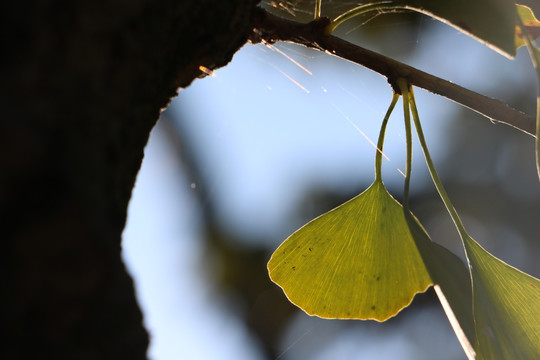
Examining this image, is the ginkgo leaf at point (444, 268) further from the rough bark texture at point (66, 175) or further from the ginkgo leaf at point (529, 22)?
the rough bark texture at point (66, 175)

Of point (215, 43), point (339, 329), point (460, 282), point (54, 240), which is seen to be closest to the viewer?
point (54, 240)

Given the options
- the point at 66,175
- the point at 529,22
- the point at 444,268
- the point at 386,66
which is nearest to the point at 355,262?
the point at 444,268

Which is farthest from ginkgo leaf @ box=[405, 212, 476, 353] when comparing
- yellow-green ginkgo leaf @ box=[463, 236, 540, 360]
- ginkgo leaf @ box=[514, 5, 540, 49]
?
ginkgo leaf @ box=[514, 5, 540, 49]

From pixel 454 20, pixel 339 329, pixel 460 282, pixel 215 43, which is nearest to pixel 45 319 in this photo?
pixel 215 43

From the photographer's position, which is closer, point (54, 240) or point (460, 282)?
point (54, 240)

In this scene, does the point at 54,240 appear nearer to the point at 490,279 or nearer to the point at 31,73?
the point at 31,73

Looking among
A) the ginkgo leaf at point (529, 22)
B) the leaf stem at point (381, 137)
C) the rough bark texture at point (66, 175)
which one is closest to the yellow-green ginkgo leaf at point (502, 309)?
the leaf stem at point (381, 137)
